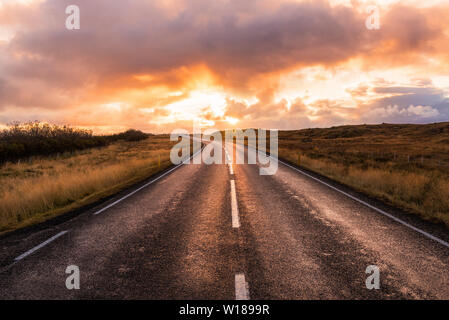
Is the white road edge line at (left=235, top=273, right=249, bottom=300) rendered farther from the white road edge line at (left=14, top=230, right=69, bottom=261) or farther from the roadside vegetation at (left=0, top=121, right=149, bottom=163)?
the roadside vegetation at (left=0, top=121, right=149, bottom=163)

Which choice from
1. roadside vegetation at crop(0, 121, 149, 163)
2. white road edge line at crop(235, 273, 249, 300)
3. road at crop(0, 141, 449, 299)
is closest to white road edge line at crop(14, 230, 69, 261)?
road at crop(0, 141, 449, 299)

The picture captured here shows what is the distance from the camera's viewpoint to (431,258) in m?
4.47

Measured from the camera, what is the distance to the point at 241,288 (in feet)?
11.5

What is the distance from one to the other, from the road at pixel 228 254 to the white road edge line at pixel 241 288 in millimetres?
14

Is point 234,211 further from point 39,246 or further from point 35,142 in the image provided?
point 35,142

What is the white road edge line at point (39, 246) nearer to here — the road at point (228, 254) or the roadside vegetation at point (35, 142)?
the road at point (228, 254)

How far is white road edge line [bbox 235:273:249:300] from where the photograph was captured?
11.0 ft

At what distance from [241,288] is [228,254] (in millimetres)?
1107

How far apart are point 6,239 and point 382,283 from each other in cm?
760

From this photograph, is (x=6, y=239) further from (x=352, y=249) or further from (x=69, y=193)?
(x=352, y=249)

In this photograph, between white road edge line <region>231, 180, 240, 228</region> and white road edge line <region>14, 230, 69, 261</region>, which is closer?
white road edge line <region>14, 230, 69, 261</region>

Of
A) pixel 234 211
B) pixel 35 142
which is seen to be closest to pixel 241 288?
pixel 234 211

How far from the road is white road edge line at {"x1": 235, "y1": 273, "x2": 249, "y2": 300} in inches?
0.5

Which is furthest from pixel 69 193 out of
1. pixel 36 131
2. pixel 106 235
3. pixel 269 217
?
pixel 36 131
